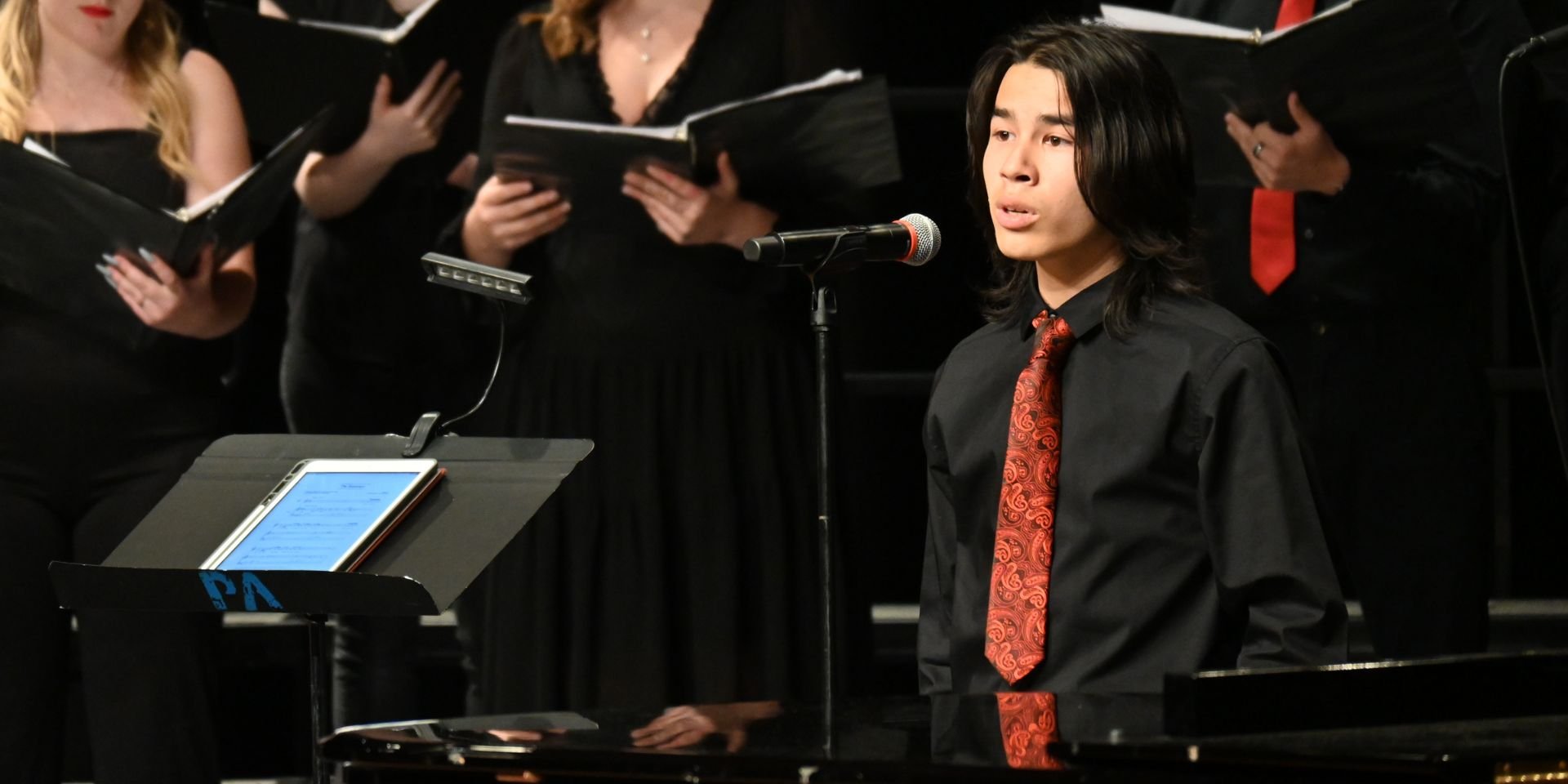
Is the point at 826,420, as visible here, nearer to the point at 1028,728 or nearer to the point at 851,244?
the point at 851,244

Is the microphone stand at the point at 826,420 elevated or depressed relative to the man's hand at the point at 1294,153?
depressed

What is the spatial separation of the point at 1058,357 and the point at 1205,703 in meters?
0.76

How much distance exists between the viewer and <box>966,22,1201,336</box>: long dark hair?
209 cm

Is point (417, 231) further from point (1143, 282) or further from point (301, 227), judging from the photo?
point (1143, 282)

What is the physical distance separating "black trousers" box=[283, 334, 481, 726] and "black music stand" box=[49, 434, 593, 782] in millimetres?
1168

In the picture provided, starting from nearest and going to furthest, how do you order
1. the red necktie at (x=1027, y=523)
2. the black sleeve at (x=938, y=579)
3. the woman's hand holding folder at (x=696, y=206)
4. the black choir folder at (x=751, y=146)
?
1. the red necktie at (x=1027, y=523)
2. the black sleeve at (x=938, y=579)
3. the black choir folder at (x=751, y=146)
4. the woman's hand holding folder at (x=696, y=206)

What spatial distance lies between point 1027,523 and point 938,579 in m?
0.23

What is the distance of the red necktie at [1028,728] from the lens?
1410 millimetres

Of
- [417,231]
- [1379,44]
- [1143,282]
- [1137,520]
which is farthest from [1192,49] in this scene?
[417,231]

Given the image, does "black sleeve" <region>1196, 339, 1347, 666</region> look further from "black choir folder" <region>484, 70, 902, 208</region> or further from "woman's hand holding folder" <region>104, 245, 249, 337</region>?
"woman's hand holding folder" <region>104, 245, 249, 337</region>

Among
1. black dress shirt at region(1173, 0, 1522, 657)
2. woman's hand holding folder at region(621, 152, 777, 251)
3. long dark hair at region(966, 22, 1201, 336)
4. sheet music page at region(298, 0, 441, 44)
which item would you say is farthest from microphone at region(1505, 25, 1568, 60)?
sheet music page at region(298, 0, 441, 44)

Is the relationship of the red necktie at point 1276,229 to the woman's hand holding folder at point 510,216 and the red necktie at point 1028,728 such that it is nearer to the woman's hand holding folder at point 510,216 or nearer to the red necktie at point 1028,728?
the woman's hand holding folder at point 510,216

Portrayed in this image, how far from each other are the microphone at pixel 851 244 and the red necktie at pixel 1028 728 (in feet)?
→ 1.65

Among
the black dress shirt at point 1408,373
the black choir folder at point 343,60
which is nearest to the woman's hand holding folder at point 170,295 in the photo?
the black choir folder at point 343,60
